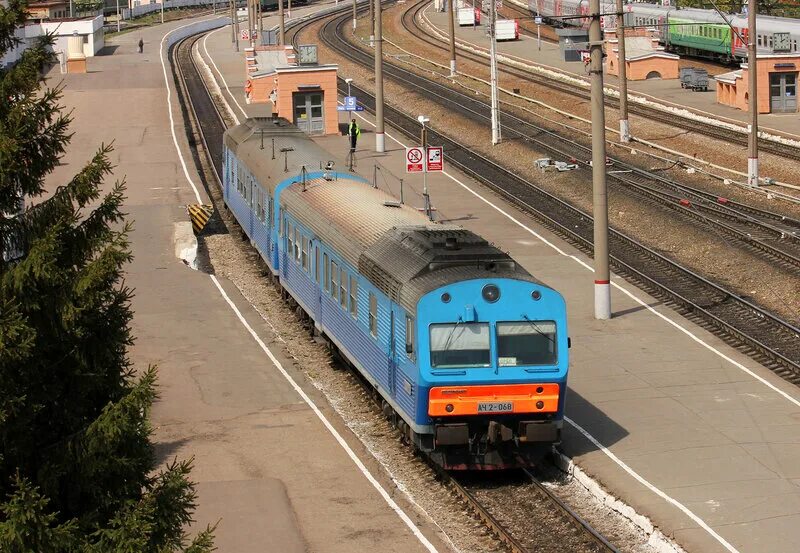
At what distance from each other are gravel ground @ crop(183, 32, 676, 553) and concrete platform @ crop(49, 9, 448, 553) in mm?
346

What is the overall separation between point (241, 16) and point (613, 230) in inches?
3668

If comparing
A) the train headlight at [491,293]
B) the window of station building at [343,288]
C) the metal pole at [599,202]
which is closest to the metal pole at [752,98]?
the metal pole at [599,202]

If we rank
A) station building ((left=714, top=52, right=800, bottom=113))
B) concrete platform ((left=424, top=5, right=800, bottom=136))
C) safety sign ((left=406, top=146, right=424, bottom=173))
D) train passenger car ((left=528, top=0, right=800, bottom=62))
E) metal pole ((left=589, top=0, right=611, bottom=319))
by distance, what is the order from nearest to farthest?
metal pole ((left=589, top=0, right=611, bottom=319))
safety sign ((left=406, top=146, right=424, bottom=173))
concrete platform ((left=424, top=5, right=800, bottom=136))
station building ((left=714, top=52, right=800, bottom=113))
train passenger car ((left=528, top=0, right=800, bottom=62))

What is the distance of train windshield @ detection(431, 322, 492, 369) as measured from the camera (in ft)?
53.5

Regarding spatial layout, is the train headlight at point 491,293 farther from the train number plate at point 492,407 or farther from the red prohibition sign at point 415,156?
the red prohibition sign at point 415,156

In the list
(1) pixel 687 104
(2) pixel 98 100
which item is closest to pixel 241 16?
(2) pixel 98 100

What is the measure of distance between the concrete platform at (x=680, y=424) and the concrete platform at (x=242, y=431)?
2.99 metres

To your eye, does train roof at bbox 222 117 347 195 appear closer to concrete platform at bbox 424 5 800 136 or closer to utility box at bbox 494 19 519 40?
concrete platform at bbox 424 5 800 136

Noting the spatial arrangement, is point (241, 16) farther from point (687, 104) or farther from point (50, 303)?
point (50, 303)

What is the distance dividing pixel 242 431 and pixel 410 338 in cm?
368

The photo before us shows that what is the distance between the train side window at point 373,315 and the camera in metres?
18.2

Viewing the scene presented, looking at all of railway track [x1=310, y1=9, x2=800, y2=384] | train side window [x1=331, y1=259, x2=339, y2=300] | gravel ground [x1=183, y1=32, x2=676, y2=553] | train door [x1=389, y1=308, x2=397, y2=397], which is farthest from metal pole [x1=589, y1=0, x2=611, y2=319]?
train door [x1=389, y1=308, x2=397, y2=397]

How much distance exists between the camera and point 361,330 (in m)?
19.2

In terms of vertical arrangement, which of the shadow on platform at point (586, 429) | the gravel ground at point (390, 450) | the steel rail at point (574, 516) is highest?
the steel rail at point (574, 516)
